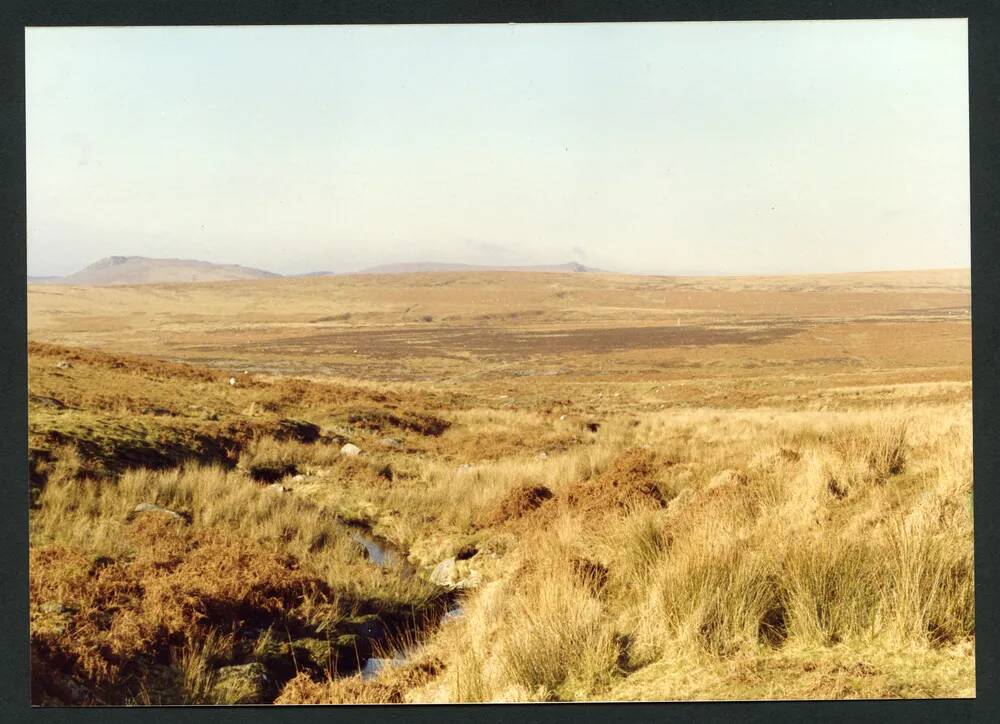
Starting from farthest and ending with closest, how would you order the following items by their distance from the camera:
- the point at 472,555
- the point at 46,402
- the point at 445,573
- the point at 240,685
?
the point at 46,402 → the point at 472,555 → the point at 445,573 → the point at 240,685

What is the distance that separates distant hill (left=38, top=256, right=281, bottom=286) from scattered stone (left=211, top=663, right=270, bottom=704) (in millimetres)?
116585

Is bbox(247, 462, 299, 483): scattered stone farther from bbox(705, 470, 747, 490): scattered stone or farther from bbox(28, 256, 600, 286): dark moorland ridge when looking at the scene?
bbox(28, 256, 600, 286): dark moorland ridge

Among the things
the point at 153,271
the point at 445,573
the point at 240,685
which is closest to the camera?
the point at 240,685

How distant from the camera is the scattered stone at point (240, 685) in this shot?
16.7ft

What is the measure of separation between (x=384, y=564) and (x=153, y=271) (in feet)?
445

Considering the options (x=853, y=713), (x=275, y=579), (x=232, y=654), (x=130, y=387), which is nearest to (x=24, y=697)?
(x=232, y=654)

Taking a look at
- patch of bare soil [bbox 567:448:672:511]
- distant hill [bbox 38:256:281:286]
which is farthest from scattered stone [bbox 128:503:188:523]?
distant hill [bbox 38:256:281:286]

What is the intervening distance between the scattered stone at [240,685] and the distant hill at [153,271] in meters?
117

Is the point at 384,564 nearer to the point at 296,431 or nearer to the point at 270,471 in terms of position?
the point at 270,471

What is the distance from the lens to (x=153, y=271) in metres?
130

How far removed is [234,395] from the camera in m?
15.6

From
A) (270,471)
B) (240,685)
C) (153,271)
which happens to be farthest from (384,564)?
(153,271)

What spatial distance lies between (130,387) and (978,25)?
1186 centimetres

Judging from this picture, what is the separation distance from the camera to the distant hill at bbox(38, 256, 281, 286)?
123 meters
